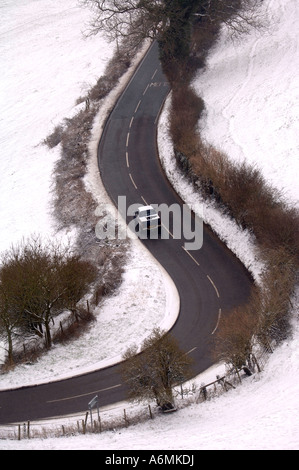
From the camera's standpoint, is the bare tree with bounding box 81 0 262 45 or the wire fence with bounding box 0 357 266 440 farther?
the bare tree with bounding box 81 0 262 45

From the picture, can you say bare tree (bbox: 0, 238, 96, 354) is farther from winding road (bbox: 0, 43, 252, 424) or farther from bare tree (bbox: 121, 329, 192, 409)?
bare tree (bbox: 121, 329, 192, 409)

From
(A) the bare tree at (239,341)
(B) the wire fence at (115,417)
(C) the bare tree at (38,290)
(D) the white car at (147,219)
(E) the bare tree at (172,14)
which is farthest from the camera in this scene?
(E) the bare tree at (172,14)

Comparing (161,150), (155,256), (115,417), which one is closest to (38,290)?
(115,417)

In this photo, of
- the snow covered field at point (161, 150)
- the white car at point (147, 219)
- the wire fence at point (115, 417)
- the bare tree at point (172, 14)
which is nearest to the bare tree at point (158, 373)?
the wire fence at point (115, 417)

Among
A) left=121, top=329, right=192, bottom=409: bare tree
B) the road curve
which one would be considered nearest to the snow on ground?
the road curve

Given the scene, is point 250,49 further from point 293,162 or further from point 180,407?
point 180,407

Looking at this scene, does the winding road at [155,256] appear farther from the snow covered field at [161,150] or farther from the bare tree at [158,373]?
the bare tree at [158,373]
